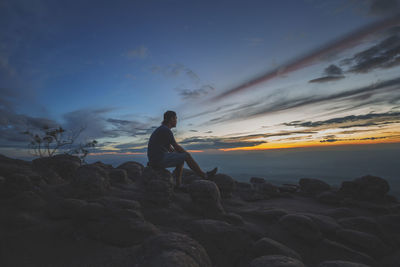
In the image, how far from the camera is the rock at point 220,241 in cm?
363

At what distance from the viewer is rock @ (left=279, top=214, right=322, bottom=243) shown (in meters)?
5.07

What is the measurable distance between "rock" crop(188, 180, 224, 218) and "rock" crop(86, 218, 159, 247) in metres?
2.82

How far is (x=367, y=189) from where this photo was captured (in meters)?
10.1

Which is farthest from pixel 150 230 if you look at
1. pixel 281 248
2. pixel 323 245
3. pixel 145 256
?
pixel 323 245

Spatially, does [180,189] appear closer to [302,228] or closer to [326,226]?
[302,228]

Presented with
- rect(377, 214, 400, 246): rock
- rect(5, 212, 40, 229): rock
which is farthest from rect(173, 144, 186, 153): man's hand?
rect(377, 214, 400, 246): rock

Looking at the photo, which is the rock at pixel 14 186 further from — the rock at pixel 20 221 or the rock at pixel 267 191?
the rock at pixel 267 191

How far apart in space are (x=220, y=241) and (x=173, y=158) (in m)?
3.77

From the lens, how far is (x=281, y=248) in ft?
12.4

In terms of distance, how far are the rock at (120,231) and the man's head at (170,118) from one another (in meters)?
4.34

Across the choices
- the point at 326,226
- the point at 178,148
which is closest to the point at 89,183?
the point at 178,148

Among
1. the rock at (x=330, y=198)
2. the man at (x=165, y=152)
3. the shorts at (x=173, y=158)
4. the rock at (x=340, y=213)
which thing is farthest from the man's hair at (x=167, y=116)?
the rock at (x=330, y=198)

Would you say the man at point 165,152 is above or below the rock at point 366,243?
above

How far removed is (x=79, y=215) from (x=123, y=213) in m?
0.92
